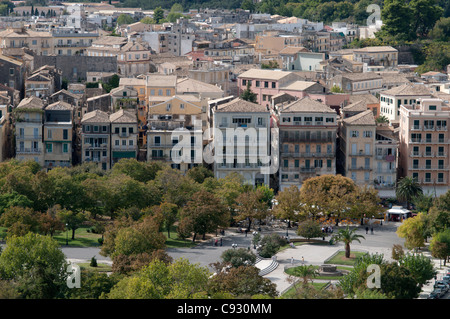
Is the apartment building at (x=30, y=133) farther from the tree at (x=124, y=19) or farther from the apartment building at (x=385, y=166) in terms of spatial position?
the tree at (x=124, y=19)

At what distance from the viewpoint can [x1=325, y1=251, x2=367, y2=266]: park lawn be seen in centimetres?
7212

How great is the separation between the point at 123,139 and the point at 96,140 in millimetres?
2108

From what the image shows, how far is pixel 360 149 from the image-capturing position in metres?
90.7

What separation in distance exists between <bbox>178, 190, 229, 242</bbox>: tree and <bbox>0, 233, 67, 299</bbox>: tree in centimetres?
1556

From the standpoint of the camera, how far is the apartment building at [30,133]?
91312mm

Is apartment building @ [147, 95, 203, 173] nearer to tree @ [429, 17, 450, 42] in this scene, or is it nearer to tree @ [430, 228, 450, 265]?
tree @ [430, 228, 450, 265]

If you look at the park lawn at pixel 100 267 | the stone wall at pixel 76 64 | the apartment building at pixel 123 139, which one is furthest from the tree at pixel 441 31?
the park lawn at pixel 100 267

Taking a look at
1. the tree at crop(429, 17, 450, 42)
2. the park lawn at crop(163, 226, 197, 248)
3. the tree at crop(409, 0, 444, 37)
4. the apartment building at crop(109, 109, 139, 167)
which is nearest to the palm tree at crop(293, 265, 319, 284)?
the park lawn at crop(163, 226, 197, 248)

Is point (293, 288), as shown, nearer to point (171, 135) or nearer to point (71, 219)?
point (71, 219)

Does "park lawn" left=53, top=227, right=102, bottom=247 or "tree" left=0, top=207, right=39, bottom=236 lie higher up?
"tree" left=0, top=207, right=39, bottom=236

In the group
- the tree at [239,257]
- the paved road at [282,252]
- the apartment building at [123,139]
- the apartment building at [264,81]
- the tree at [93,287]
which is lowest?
the paved road at [282,252]

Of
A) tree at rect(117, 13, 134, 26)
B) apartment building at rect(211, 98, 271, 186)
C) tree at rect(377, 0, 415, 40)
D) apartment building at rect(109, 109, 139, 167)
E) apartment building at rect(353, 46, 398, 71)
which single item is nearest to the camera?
apartment building at rect(211, 98, 271, 186)

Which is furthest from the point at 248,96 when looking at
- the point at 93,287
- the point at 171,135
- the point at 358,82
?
the point at 93,287

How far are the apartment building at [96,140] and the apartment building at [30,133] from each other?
3333mm
